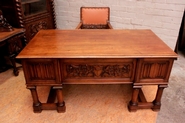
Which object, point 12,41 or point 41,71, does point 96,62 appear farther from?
point 12,41

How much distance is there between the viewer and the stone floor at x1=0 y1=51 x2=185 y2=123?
1598 millimetres

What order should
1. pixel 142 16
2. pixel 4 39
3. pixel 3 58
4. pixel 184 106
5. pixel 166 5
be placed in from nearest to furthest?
1. pixel 184 106
2. pixel 4 39
3. pixel 166 5
4. pixel 142 16
5. pixel 3 58

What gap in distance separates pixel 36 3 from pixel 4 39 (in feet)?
2.86

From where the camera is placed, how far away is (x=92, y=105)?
1.77m

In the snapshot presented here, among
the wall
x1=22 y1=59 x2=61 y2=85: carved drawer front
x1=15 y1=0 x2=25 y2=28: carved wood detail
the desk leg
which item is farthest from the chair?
x1=22 y1=59 x2=61 y2=85: carved drawer front

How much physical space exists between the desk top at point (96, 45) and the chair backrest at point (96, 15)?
0.61m

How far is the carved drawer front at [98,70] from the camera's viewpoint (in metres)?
1.38

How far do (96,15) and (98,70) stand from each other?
1.21m

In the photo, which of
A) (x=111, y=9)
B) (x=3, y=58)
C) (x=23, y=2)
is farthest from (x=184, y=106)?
(x=3, y=58)

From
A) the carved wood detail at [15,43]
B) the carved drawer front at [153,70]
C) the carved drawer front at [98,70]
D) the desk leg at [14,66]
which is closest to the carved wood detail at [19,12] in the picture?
the carved wood detail at [15,43]

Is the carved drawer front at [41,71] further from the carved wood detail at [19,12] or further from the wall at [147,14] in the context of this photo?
the wall at [147,14]

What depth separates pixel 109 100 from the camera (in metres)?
1.84

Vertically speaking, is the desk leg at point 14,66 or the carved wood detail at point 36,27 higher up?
the carved wood detail at point 36,27

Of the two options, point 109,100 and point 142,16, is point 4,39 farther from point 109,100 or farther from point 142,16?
point 142,16
